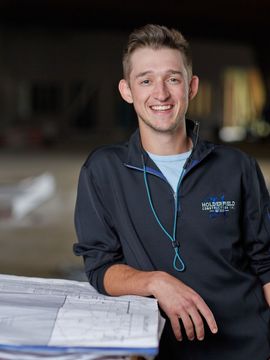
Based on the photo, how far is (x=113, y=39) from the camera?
28453 mm

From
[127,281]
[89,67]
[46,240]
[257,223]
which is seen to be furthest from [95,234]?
[89,67]

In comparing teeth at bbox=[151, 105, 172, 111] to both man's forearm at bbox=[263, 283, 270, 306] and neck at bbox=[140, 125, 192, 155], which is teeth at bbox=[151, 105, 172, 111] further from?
man's forearm at bbox=[263, 283, 270, 306]

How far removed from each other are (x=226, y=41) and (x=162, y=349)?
2765 centimetres

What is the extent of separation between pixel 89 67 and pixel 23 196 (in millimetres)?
19795

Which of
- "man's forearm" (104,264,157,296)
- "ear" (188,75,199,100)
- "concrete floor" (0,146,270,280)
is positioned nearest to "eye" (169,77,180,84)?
"ear" (188,75,199,100)

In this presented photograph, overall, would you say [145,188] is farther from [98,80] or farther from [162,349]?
[98,80]

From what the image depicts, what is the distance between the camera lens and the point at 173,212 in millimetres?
1575

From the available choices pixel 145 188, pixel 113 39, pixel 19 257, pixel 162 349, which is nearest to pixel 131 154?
pixel 145 188

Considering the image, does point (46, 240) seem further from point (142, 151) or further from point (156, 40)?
point (156, 40)

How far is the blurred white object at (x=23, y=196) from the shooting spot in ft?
29.7

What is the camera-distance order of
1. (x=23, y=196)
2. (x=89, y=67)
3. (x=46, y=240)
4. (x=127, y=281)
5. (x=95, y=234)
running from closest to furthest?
1. (x=127, y=281)
2. (x=95, y=234)
3. (x=46, y=240)
4. (x=23, y=196)
5. (x=89, y=67)

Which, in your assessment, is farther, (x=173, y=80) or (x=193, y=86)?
(x=193, y=86)

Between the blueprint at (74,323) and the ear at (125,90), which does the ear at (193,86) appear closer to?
the ear at (125,90)

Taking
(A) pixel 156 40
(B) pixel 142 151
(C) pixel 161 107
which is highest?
(A) pixel 156 40
